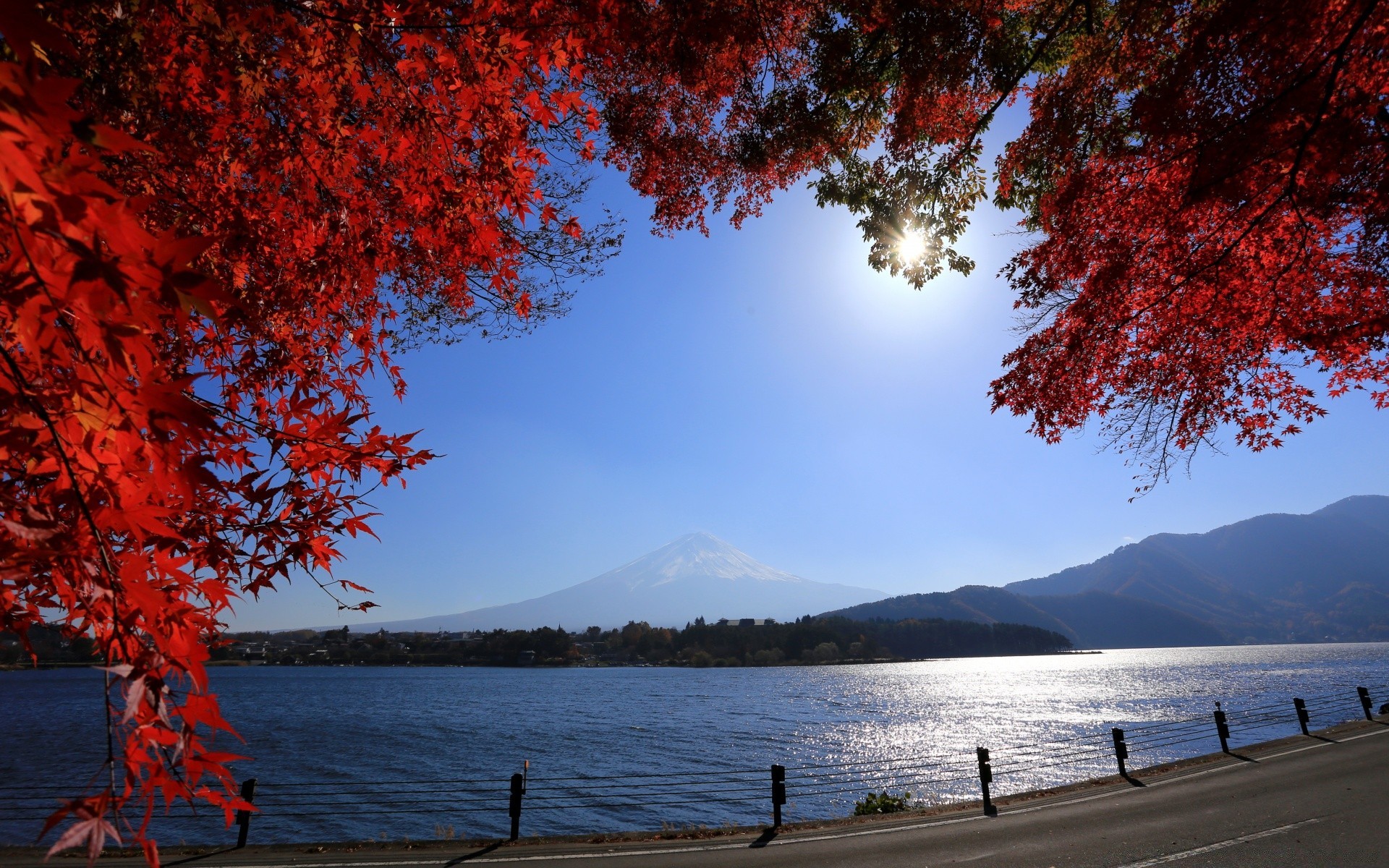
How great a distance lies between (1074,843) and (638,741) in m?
40.4

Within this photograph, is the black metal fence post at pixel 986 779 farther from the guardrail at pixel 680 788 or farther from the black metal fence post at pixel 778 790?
the guardrail at pixel 680 788

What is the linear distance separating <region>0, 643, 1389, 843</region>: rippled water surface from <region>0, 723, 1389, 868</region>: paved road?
3.43 ft

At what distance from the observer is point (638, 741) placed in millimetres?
44031

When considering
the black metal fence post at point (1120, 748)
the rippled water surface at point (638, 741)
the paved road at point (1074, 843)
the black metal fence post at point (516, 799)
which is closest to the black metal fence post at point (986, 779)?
the paved road at point (1074, 843)

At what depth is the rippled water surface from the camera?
23891 millimetres

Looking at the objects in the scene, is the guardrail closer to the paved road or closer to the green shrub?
the green shrub

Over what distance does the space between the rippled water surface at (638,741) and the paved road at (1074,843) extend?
1.04m

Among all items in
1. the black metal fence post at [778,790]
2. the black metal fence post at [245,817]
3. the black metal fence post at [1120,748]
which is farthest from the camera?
the black metal fence post at [1120,748]

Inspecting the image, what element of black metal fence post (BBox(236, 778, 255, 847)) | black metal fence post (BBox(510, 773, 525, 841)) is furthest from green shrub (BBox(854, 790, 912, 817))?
black metal fence post (BBox(236, 778, 255, 847))

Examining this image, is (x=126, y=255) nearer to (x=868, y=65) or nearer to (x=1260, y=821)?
(x=868, y=65)

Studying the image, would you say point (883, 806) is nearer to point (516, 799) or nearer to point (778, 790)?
point (778, 790)

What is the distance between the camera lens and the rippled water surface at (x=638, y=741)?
23.9m

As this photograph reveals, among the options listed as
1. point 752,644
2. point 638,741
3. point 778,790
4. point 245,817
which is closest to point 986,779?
point 778,790

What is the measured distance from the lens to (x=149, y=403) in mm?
1589
